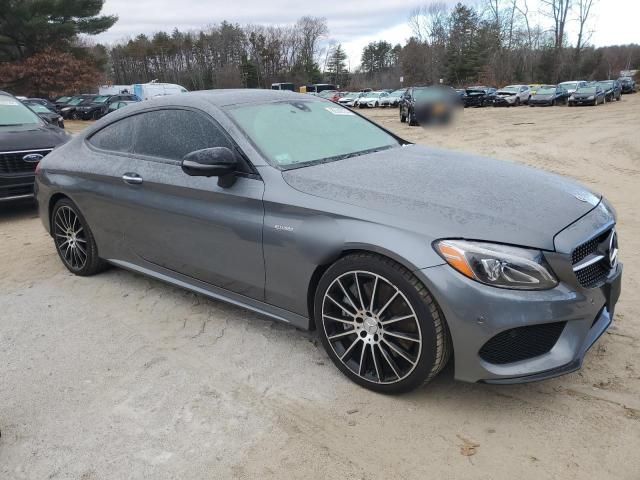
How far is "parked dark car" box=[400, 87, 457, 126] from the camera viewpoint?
14.4m

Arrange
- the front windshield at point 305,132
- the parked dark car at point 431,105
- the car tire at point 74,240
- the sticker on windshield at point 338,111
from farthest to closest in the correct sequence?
the parked dark car at point 431,105, the car tire at point 74,240, the sticker on windshield at point 338,111, the front windshield at point 305,132

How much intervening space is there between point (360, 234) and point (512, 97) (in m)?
35.9

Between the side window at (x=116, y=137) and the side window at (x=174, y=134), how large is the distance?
0.11 meters

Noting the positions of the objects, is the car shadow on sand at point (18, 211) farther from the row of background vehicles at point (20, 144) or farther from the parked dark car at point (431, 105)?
the parked dark car at point (431, 105)

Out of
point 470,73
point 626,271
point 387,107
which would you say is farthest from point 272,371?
point 470,73

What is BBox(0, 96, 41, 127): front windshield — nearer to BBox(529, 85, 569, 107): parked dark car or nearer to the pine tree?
BBox(529, 85, 569, 107): parked dark car

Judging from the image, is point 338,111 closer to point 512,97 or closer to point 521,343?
point 521,343

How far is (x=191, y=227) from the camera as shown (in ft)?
11.3

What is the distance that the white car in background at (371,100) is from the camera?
137 feet

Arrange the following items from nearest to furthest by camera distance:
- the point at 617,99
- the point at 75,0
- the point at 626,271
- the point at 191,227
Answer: the point at 191,227, the point at 626,271, the point at 617,99, the point at 75,0

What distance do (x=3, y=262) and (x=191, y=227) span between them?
2959 mm

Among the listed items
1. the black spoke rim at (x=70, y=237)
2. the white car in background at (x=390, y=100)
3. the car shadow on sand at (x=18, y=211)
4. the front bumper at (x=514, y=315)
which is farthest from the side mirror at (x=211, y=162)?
the white car in background at (x=390, y=100)

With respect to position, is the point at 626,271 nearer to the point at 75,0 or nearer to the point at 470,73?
the point at 75,0

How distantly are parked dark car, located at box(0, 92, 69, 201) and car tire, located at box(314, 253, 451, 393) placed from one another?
5.48 metres
